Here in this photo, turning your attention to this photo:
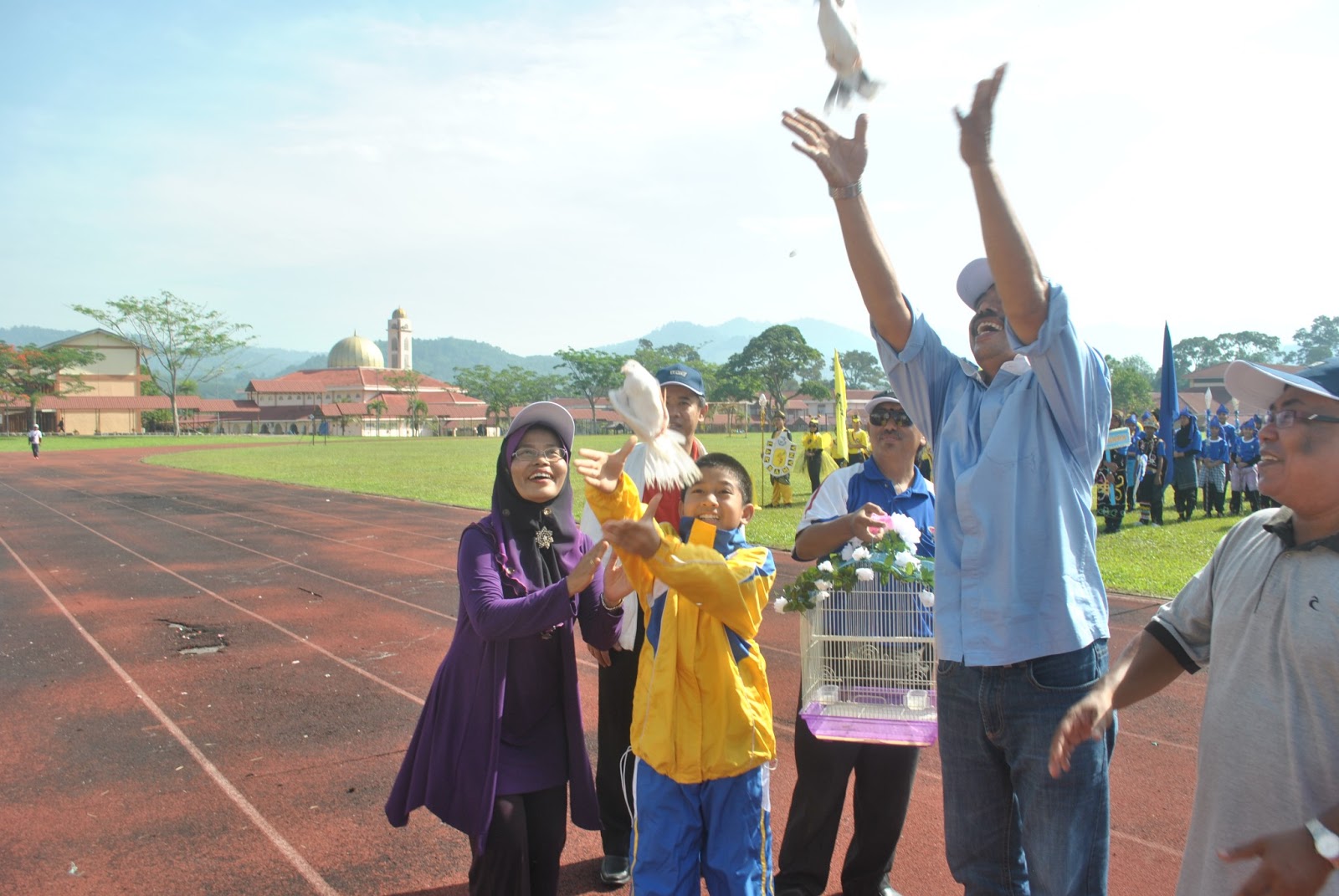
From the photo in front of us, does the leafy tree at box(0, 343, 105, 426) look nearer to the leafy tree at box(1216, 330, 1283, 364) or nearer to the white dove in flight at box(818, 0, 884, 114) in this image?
the white dove in flight at box(818, 0, 884, 114)

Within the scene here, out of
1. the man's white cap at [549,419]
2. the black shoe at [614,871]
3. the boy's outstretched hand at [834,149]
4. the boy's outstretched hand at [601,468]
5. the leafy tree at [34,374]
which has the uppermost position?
the leafy tree at [34,374]

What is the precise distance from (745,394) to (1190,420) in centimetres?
7399

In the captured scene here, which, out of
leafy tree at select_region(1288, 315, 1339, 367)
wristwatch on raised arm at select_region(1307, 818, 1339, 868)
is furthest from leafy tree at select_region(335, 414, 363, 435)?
leafy tree at select_region(1288, 315, 1339, 367)

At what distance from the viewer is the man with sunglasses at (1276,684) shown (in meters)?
1.83

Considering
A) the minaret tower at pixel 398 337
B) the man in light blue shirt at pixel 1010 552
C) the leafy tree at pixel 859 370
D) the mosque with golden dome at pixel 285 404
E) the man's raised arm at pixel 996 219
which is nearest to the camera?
the man's raised arm at pixel 996 219

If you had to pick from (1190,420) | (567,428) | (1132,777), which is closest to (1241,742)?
(567,428)

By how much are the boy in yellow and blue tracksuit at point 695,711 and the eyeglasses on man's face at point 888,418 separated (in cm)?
93

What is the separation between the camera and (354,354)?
160500 millimetres

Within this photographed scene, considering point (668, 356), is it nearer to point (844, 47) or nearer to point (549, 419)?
point (549, 419)

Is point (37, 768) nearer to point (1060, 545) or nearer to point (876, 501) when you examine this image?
point (876, 501)

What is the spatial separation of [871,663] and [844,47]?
2118mm

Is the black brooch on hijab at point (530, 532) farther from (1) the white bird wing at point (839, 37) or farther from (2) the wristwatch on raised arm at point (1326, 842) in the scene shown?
(2) the wristwatch on raised arm at point (1326, 842)

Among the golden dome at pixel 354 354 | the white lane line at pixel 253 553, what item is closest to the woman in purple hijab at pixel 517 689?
the white lane line at pixel 253 553

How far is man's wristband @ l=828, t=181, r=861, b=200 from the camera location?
2445 millimetres
